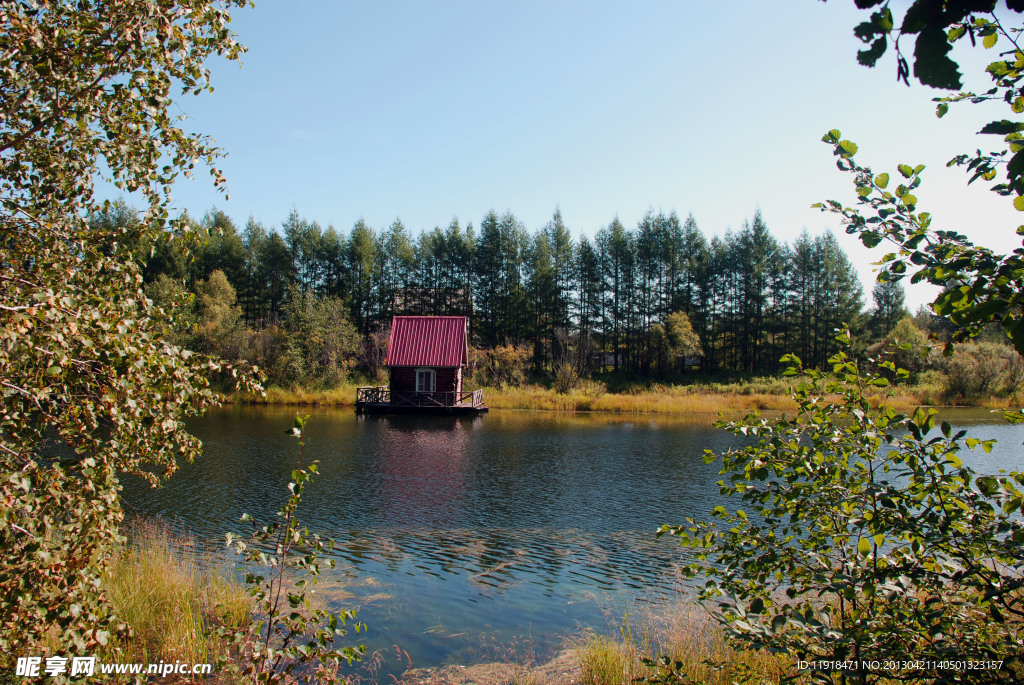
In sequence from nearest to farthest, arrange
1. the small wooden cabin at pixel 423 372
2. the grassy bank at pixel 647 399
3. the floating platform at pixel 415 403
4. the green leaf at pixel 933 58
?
the green leaf at pixel 933 58, the floating platform at pixel 415 403, the small wooden cabin at pixel 423 372, the grassy bank at pixel 647 399

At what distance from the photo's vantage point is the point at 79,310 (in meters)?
3.22

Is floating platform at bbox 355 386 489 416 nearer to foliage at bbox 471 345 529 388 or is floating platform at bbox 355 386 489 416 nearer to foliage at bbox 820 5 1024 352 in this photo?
foliage at bbox 471 345 529 388

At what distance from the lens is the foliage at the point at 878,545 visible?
2729mm

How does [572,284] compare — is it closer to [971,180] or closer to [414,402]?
[414,402]

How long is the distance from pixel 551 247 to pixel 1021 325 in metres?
49.7

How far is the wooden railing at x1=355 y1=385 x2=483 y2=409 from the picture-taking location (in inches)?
1300

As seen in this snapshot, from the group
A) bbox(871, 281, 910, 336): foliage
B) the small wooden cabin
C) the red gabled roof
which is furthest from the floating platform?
bbox(871, 281, 910, 336): foliage

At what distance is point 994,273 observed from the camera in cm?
217

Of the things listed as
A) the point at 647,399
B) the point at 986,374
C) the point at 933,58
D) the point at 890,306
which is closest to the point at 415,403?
the point at 647,399

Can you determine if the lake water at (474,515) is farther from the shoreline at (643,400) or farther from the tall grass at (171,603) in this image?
the shoreline at (643,400)

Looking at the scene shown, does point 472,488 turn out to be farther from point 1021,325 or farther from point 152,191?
point 1021,325

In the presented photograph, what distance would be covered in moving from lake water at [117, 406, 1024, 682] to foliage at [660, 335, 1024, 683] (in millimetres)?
4229

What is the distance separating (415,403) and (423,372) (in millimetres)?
2134

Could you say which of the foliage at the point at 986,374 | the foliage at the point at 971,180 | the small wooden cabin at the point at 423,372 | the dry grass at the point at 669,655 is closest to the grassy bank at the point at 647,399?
the foliage at the point at 986,374
